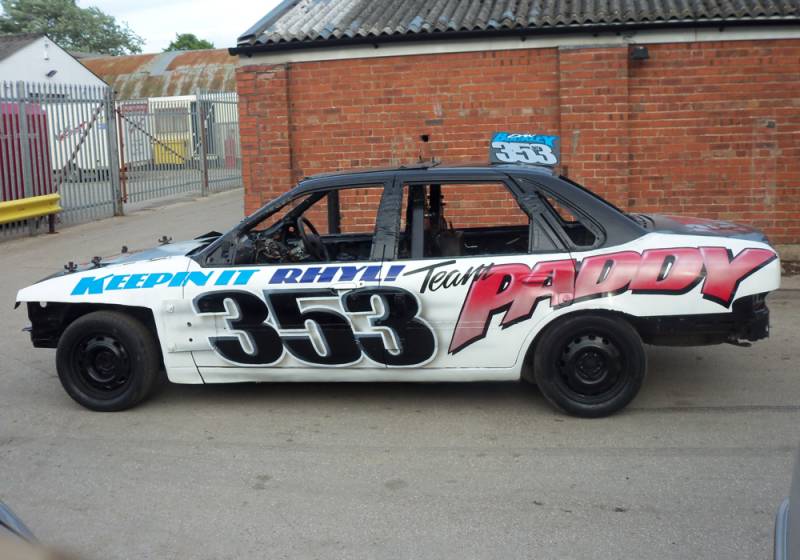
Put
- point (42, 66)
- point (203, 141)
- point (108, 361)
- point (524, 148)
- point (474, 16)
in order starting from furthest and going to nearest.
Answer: point (42, 66), point (203, 141), point (474, 16), point (524, 148), point (108, 361)

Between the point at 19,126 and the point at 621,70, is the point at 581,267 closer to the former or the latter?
the point at 621,70

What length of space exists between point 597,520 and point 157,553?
2.10 meters

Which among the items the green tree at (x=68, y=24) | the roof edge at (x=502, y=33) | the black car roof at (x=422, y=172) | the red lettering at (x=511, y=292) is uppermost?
the green tree at (x=68, y=24)

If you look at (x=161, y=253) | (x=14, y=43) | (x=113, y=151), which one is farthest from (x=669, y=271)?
(x=14, y=43)

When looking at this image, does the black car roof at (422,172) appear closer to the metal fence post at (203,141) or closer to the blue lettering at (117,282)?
the blue lettering at (117,282)

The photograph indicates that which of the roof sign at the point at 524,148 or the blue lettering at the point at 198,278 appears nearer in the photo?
the blue lettering at the point at 198,278

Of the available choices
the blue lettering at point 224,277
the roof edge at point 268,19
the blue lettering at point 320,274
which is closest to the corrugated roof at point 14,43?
the roof edge at point 268,19

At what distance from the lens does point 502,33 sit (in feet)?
35.7

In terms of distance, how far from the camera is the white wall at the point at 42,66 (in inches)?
1142

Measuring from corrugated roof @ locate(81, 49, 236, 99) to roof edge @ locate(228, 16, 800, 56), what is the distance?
82.5 ft

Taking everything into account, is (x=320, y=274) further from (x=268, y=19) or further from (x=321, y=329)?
(x=268, y=19)

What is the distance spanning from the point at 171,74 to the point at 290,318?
111 feet

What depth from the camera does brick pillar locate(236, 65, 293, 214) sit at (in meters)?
11.6

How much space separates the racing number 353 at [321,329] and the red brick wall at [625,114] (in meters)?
5.46
